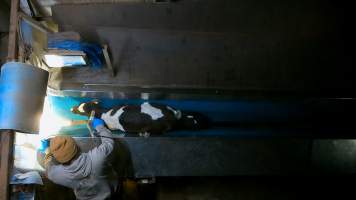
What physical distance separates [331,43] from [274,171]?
1.86 m

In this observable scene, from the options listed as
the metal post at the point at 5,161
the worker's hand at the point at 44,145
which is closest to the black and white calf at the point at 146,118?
the worker's hand at the point at 44,145

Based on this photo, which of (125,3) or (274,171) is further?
A: (125,3)

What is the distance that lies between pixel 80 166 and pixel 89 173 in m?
0.11

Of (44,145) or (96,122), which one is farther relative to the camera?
(96,122)

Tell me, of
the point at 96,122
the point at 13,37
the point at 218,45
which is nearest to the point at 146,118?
the point at 96,122

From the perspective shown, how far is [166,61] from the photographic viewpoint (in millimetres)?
3639

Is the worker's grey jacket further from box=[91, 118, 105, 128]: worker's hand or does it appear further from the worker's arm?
box=[91, 118, 105, 128]: worker's hand

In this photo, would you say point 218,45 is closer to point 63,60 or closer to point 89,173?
point 63,60

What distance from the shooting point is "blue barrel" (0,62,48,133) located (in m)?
2.29

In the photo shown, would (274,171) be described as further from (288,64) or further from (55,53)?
(55,53)

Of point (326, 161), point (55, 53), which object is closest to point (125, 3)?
point (55, 53)

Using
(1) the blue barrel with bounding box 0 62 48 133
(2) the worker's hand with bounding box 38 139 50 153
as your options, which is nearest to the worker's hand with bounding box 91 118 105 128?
(2) the worker's hand with bounding box 38 139 50 153

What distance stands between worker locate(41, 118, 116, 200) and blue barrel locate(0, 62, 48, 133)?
313mm

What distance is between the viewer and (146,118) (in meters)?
3.14
